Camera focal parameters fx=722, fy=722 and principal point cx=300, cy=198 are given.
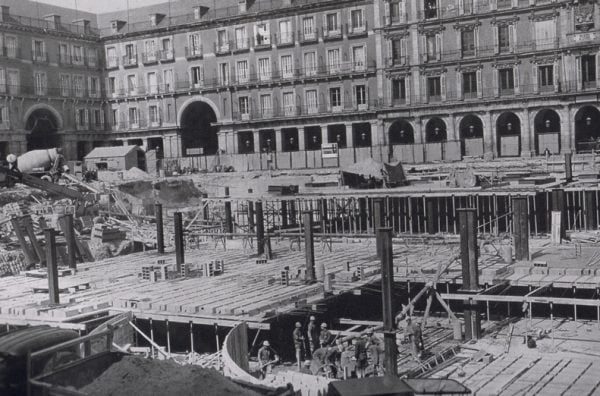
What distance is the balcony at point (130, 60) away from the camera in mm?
75125

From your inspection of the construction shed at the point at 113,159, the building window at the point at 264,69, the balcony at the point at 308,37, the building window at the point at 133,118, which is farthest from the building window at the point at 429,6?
the building window at the point at 133,118

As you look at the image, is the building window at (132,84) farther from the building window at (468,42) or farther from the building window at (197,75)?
the building window at (468,42)

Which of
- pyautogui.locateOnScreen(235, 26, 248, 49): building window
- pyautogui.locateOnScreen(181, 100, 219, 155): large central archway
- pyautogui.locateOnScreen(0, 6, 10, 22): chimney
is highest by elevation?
pyautogui.locateOnScreen(0, 6, 10, 22): chimney

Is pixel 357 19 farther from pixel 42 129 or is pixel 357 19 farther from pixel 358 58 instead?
pixel 42 129

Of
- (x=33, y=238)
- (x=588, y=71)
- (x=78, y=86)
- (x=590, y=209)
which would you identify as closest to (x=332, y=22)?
(x=588, y=71)

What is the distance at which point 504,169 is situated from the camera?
153ft

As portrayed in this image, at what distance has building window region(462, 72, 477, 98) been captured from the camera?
193ft

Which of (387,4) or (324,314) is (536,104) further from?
(324,314)

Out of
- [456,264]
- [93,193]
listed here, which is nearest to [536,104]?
[456,264]

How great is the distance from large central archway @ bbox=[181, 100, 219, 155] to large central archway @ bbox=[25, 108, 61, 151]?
12.5 m

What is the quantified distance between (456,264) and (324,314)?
23.1 ft

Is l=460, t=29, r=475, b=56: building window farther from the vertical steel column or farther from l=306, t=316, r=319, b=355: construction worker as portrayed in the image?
l=306, t=316, r=319, b=355: construction worker

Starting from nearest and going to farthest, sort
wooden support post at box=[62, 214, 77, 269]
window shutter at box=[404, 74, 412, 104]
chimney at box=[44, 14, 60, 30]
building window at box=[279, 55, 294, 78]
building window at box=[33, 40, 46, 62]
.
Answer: wooden support post at box=[62, 214, 77, 269] < window shutter at box=[404, 74, 412, 104] < building window at box=[279, 55, 294, 78] < building window at box=[33, 40, 46, 62] < chimney at box=[44, 14, 60, 30]

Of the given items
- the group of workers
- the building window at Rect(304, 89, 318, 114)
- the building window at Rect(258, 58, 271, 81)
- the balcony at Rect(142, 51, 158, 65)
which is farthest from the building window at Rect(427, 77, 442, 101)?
the group of workers
